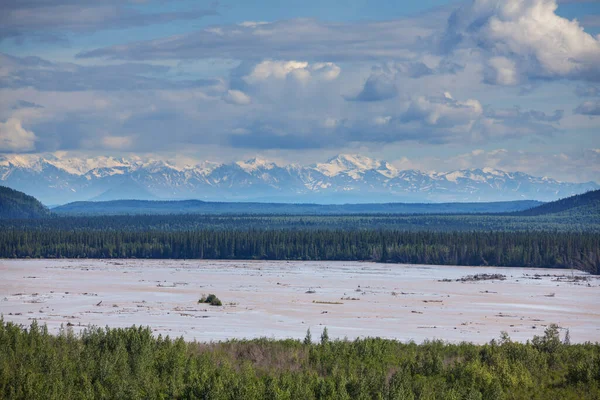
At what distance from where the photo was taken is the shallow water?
5722 cm

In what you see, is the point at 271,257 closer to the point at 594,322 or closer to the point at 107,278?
the point at 107,278

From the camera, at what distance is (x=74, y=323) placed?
5566cm

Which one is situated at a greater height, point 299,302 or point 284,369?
point 299,302

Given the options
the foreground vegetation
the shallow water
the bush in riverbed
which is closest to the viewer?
the foreground vegetation

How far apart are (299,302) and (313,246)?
83720 millimetres

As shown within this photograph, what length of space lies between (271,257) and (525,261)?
4235cm

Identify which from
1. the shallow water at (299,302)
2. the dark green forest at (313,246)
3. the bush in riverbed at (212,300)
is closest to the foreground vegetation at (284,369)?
the shallow water at (299,302)

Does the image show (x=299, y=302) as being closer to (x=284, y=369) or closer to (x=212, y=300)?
(x=212, y=300)

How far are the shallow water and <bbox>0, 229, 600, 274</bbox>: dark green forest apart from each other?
69.5 ft

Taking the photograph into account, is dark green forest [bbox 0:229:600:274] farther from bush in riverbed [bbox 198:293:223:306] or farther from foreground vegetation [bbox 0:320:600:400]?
foreground vegetation [bbox 0:320:600:400]

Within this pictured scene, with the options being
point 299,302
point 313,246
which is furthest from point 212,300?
point 313,246

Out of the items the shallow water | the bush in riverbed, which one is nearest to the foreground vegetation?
the shallow water

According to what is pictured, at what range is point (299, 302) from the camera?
7494 centimetres

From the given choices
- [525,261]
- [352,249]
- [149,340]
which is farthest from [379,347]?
[352,249]
